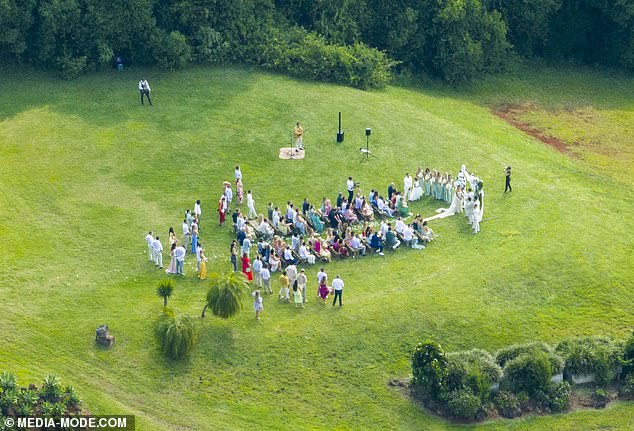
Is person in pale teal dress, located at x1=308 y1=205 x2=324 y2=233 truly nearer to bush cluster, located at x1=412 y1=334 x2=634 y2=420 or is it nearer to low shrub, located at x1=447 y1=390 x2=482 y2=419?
bush cluster, located at x1=412 y1=334 x2=634 y2=420

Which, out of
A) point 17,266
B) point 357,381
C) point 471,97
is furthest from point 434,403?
point 471,97

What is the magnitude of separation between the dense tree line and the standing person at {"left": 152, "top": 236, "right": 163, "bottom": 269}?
1979cm

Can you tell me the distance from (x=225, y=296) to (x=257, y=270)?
13.0 feet

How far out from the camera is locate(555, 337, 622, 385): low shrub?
46.4 meters

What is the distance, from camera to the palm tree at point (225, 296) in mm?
45938

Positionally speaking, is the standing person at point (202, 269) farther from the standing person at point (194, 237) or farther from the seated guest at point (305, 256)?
the seated guest at point (305, 256)

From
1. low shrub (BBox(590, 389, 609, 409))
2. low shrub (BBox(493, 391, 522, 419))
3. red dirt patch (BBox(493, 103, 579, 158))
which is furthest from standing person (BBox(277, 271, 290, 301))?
red dirt patch (BBox(493, 103, 579, 158))

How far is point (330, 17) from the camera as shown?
7375 centimetres

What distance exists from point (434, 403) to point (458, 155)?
2127 cm

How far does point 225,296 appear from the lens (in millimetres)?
45906

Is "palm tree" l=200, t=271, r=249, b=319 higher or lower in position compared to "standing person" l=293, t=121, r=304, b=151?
lower

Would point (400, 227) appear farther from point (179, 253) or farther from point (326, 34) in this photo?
point (326, 34)

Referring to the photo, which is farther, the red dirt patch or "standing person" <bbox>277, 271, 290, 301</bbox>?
the red dirt patch

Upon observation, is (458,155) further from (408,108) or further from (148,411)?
(148,411)
